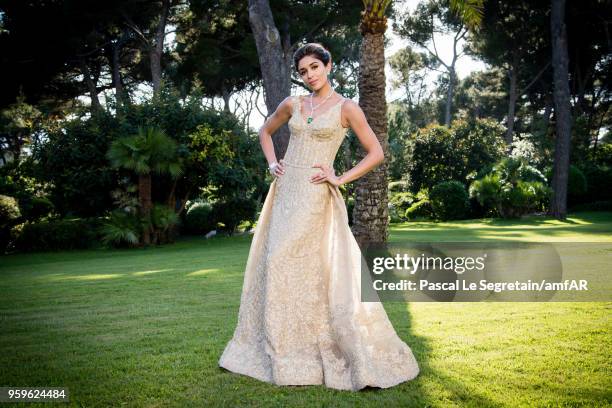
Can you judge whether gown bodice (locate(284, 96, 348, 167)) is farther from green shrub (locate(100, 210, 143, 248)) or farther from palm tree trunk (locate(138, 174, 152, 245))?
palm tree trunk (locate(138, 174, 152, 245))

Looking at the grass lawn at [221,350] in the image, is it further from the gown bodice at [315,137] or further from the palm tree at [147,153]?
the palm tree at [147,153]

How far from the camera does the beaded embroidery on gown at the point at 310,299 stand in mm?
3600

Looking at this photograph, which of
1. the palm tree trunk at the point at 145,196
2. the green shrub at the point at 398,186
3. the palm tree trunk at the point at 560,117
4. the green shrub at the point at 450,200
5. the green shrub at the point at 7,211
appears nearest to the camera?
the green shrub at the point at 7,211

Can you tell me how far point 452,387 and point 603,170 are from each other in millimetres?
27087

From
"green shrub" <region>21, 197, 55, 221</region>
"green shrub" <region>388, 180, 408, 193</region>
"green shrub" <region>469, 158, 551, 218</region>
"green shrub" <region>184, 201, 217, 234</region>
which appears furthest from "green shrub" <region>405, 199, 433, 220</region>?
"green shrub" <region>21, 197, 55, 221</region>

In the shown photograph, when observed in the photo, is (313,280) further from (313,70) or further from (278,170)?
(313,70)

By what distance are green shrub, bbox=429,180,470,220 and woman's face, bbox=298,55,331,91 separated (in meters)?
21.3

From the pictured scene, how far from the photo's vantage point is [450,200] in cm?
Result: 2412

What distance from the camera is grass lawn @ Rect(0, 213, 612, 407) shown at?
10.9 feet

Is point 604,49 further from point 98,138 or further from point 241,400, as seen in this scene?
point 241,400

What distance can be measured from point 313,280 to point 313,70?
1546 mm

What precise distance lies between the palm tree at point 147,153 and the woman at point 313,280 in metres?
11.3

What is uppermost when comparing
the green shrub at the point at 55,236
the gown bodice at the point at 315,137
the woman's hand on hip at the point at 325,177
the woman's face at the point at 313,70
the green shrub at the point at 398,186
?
the woman's face at the point at 313,70

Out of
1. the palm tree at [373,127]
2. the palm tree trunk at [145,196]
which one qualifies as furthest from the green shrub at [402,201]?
the palm tree at [373,127]
